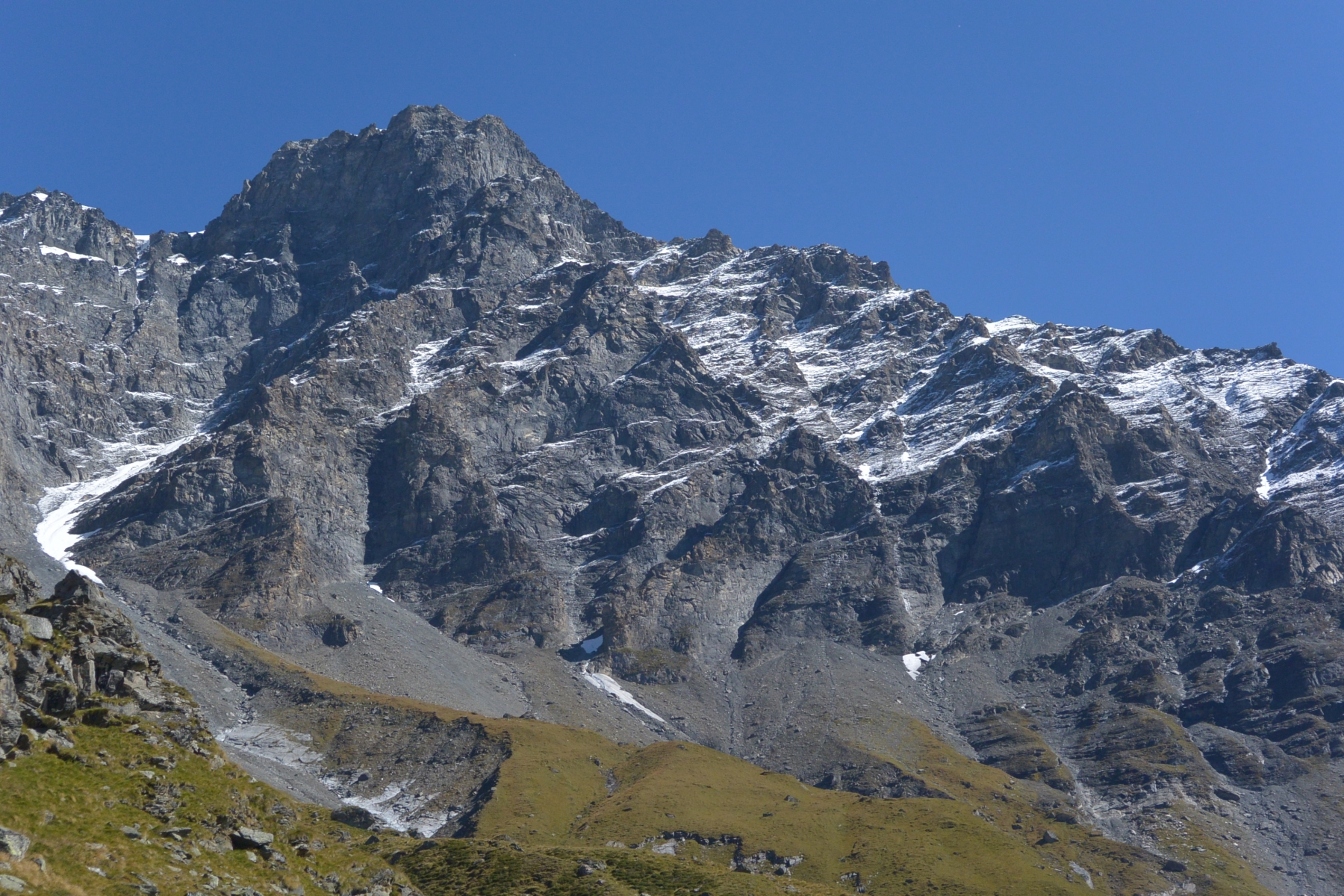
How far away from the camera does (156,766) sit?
6662 centimetres

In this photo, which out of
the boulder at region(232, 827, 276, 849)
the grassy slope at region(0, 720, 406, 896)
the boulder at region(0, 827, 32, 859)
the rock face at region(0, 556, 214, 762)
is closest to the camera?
the boulder at region(0, 827, 32, 859)

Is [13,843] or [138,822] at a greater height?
[138,822]

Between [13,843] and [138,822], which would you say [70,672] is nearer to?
[138,822]

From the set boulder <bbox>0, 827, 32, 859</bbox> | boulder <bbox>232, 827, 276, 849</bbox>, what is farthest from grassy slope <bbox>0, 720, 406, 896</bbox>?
boulder <bbox>232, 827, 276, 849</bbox>

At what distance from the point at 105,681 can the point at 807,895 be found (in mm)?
81550

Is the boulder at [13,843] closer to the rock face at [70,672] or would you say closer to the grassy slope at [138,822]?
the grassy slope at [138,822]

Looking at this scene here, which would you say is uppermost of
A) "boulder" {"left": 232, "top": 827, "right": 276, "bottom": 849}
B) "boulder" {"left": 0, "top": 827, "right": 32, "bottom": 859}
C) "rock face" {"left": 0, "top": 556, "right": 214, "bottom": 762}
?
"rock face" {"left": 0, "top": 556, "right": 214, "bottom": 762}

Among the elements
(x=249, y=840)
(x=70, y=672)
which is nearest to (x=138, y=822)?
(x=249, y=840)

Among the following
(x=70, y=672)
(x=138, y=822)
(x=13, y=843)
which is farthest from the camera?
(x=70, y=672)

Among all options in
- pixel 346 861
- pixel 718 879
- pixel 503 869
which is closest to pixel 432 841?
pixel 503 869

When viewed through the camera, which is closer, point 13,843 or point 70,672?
point 13,843

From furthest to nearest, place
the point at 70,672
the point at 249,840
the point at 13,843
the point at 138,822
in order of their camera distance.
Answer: the point at 70,672 < the point at 249,840 < the point at 138,822 < the point at 13,843

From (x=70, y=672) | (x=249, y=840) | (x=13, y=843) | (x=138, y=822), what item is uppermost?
(x=70, y=672)

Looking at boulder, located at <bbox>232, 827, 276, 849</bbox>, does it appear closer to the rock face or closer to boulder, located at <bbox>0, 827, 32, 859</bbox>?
the rock face
